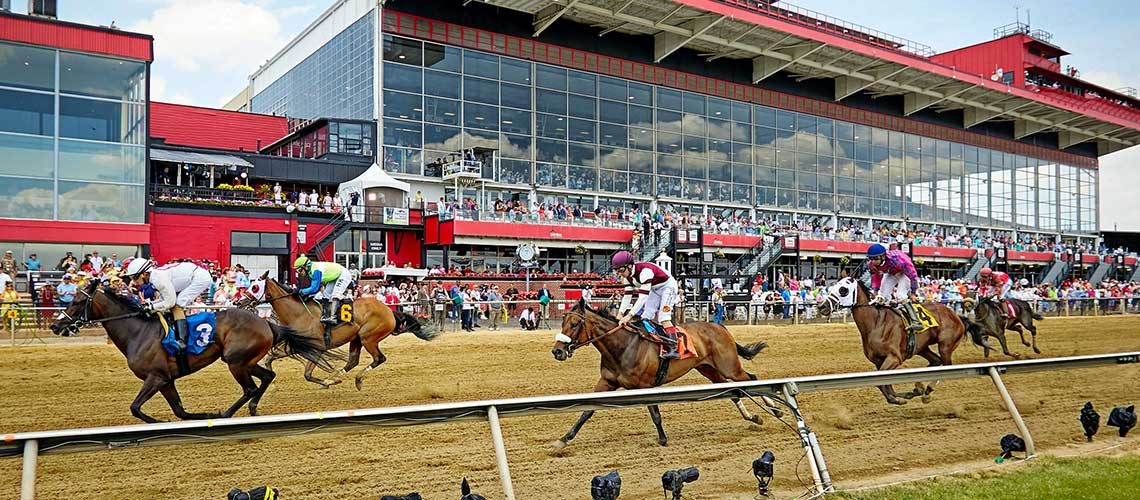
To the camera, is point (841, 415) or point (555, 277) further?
point (555, 277)

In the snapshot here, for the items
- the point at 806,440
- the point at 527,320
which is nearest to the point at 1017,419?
the point at 806,440

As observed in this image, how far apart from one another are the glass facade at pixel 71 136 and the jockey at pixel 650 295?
22023mm

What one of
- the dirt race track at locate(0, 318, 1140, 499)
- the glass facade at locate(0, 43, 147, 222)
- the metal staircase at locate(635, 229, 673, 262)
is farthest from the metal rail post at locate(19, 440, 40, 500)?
the metal staircase at locate(635, 229, 673, 262)

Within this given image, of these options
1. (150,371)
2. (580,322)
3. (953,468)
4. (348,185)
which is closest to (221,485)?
(150,371)

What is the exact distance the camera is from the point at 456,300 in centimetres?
2147

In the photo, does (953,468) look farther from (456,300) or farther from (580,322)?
(456,300)

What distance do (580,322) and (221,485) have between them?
3449 millimetres

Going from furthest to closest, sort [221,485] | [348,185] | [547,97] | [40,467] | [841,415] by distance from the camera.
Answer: [547,97]
[348,185]
[841,415]
[40,467]
[221,485]

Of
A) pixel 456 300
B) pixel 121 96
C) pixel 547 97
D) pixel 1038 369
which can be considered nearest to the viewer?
pixel 1038 369

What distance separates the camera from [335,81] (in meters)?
38.9

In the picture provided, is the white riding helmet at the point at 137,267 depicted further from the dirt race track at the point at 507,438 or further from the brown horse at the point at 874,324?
the brown horse at the point at 874,324

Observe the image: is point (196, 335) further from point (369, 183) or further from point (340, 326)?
point (369, 183)

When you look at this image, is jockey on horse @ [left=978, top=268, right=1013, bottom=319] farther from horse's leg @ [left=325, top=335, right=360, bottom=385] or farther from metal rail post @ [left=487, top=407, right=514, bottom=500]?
metal rail post @ [left=487, top=407, right=514, bottom=500]

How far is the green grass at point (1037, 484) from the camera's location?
224 inches
